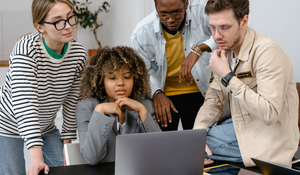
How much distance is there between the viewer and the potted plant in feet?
16.8

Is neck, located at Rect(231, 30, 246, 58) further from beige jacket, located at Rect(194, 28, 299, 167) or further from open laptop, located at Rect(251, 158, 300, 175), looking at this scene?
open laptop, located at Rect(251, 158, 300, 175)

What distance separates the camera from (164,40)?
5.84 feet

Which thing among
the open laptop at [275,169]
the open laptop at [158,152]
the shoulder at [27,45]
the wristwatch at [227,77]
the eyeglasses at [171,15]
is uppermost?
the eyeglasses at [171,15]

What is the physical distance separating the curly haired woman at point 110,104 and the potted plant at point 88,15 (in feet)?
12.5

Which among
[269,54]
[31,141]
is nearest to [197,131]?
[269,54]

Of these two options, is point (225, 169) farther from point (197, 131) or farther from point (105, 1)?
point (105, 1)

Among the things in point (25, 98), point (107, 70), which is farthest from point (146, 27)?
point (25, 98)

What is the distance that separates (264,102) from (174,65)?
826 mm

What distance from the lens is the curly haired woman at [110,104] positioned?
49.3 inches

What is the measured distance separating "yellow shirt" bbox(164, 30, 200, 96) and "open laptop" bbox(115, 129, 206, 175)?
98cm

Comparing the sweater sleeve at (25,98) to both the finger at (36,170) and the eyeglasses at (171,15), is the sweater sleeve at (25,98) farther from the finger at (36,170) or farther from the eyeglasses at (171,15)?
the eyeglasses at (171,15)

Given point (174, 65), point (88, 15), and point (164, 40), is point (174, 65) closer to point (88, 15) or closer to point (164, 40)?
point (164, 40)

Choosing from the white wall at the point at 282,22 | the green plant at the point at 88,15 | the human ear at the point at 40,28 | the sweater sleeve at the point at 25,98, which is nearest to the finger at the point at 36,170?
the sweater sleeve at the point at 25,98

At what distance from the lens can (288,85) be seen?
3.97 ft
